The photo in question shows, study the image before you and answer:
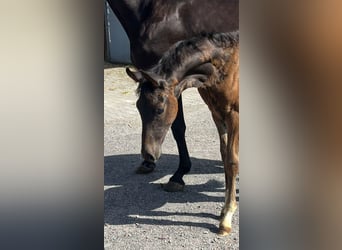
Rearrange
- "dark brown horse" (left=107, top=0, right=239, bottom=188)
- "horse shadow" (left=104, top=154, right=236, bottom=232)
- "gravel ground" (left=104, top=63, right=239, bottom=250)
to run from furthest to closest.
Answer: "horse shadow" (left=104, top=154, right=236, bottom=232) → "gravel ground" (left=104, top=63, right=239, bottom=250) → "dark brown horse" (left=107, top=0, right=239, bottom=188)

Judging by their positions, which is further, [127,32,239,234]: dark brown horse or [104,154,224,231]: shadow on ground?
[104,154,224,231]: shadow on ground

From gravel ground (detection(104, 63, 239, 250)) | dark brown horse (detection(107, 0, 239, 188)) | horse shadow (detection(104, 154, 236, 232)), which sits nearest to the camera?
dark brown horse (detection(107, 0, 239, 188))

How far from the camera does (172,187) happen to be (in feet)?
9.29

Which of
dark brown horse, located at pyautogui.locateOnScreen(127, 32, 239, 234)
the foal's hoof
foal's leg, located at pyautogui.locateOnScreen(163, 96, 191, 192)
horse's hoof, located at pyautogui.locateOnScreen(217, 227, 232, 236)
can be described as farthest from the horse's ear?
horse's hoof, located at pyautogui.locateOnScreen(217, 227, 232, 236)

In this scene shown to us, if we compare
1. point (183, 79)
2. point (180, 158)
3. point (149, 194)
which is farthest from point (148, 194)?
point (183, 79)

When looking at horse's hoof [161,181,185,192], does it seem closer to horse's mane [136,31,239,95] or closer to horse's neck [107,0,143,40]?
horse's mane [136,31,239,95]

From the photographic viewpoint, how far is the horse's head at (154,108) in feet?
8.50

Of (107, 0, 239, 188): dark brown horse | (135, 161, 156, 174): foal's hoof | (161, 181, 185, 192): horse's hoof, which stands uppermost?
(107, 0, 239, 188): dark brown horse

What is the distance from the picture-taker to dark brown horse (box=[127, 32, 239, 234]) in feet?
8.52

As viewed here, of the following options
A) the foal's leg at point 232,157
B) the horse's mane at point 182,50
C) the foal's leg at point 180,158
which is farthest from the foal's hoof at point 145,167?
the horse's mane at point 182,50

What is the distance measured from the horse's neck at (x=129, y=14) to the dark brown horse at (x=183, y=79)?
0.22 metres
